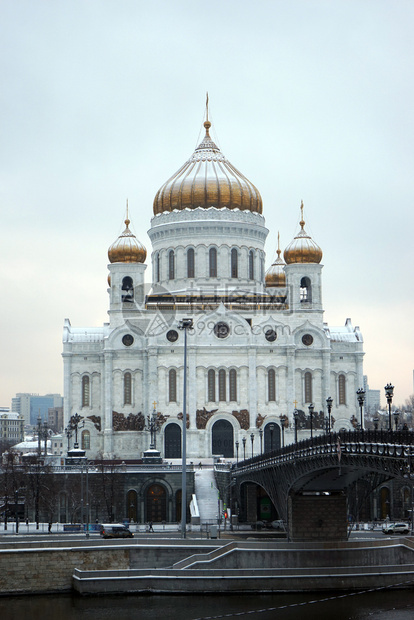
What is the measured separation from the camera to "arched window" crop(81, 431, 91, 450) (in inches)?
3639

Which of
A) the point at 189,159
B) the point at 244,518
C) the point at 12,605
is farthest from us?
the point at 189,159

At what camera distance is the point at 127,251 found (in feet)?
311

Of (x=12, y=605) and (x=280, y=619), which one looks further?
(x=12, y=605)

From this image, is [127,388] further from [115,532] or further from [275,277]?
[115,532]

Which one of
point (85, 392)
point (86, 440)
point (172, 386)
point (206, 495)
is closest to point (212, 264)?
point (172, 386)

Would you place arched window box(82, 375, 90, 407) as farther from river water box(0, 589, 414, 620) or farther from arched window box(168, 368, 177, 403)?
river water box(0, 589, 414, 620)

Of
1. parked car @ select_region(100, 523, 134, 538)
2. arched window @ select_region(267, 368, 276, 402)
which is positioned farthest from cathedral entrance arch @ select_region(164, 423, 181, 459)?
parked car @ select_region(100, 523, 134, 538)

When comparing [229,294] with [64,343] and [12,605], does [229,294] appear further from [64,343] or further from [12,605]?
[12,605]

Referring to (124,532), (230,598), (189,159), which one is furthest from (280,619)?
(189,159)

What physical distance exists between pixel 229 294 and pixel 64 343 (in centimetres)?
1408

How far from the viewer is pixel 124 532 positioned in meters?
58.4

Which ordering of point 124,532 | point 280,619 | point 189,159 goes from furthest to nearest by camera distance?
A: point 189,159
point 124,532
point 280,619

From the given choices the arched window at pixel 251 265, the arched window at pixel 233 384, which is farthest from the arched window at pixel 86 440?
the arched window at pixel 251 265

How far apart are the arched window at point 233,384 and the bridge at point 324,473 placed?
974 inches
